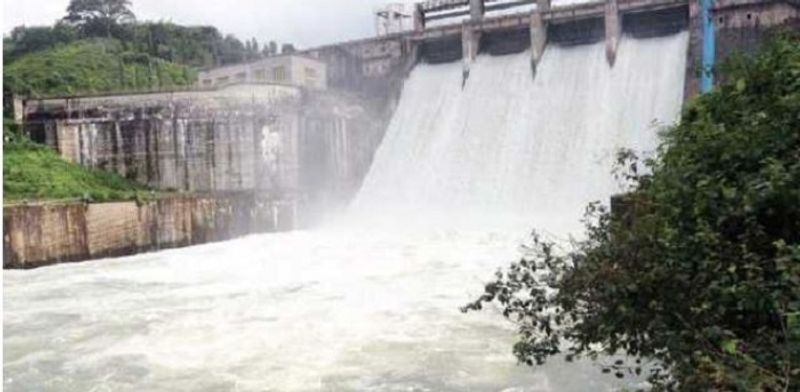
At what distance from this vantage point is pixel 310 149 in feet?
81.1

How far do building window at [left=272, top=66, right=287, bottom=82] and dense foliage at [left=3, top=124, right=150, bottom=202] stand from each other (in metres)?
7.77

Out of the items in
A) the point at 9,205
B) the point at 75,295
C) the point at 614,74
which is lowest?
the point at 75,295

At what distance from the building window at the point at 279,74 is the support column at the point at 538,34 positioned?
32.6 ft

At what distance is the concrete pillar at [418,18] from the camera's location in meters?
26.1

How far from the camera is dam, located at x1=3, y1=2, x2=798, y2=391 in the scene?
8.90 meters

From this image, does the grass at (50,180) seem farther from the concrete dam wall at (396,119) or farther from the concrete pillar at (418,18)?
the concrete pillar at (418,18)

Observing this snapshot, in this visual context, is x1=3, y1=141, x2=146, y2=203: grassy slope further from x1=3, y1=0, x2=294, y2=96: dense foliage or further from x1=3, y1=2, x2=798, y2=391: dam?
x1=3, y1=0, x2=294, y2=96: dense foliage

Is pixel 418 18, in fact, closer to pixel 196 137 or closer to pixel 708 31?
pixel 196 137

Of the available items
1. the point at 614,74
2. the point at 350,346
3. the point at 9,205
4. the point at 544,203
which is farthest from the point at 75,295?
the point at 614,74

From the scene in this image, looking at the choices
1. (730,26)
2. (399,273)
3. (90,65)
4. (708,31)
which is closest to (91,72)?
(90,65)

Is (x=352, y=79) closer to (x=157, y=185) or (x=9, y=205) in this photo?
(x=157, y=185)

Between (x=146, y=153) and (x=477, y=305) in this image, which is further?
(x=146, y=153)

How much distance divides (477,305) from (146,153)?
20.9 m

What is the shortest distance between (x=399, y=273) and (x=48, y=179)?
11.7 meters
